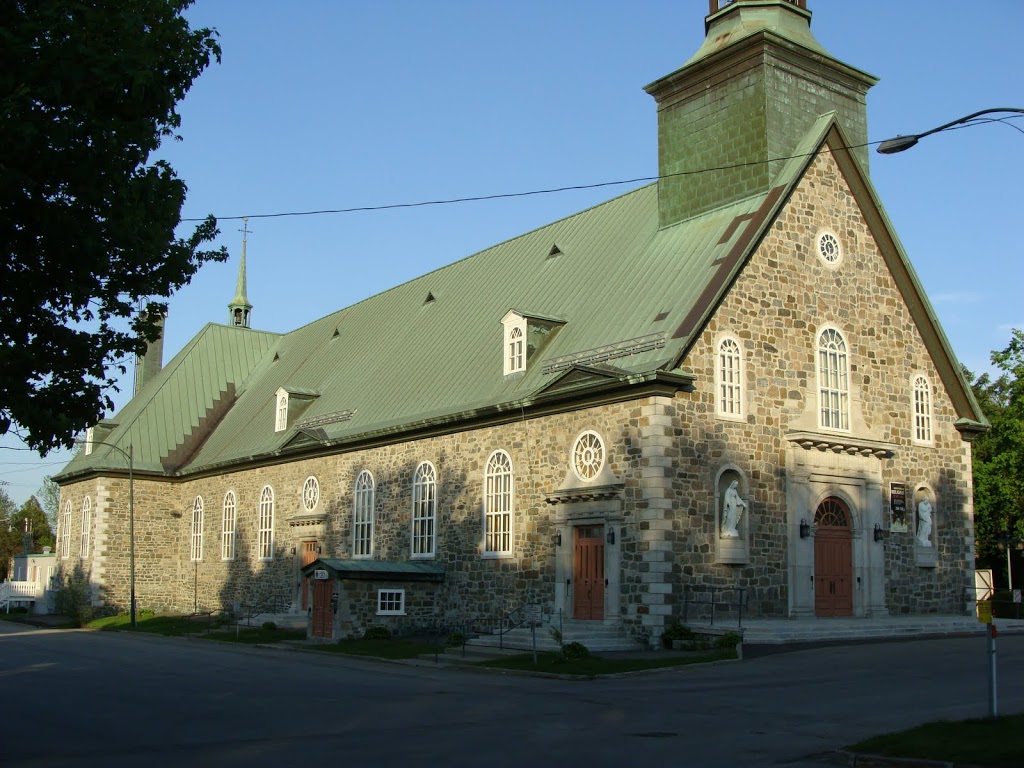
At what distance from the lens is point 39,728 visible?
14.1 m

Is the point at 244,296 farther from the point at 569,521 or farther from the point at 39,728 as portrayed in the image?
the point at 39,728

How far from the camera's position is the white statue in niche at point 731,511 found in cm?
2534

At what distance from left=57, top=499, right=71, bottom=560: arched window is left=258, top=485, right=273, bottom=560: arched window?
13712 mm

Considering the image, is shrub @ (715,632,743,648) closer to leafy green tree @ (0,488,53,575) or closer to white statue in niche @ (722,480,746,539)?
white statue in niche @ (722,480,746,539)

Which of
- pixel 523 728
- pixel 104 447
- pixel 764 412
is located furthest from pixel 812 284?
pixel 104 447

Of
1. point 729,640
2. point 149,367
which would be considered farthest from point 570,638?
point 149,367

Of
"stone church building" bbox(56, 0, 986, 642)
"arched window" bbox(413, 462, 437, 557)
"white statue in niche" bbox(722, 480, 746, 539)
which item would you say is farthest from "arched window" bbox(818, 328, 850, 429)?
"arched window" bbox(413, 462, 437, 557)

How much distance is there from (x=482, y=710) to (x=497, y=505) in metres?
14.2

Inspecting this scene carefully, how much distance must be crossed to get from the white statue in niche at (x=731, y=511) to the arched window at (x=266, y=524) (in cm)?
2038

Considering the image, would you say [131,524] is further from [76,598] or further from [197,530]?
[76,598]

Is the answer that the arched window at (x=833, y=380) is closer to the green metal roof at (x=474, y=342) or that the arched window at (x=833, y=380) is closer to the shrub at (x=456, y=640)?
the green metal roof at (x=474, y=342)

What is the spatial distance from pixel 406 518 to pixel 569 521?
8.00m

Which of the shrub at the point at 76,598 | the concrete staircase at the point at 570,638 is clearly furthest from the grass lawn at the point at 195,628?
the concrete staircase at the point at 570,638

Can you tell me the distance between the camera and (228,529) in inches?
1729
